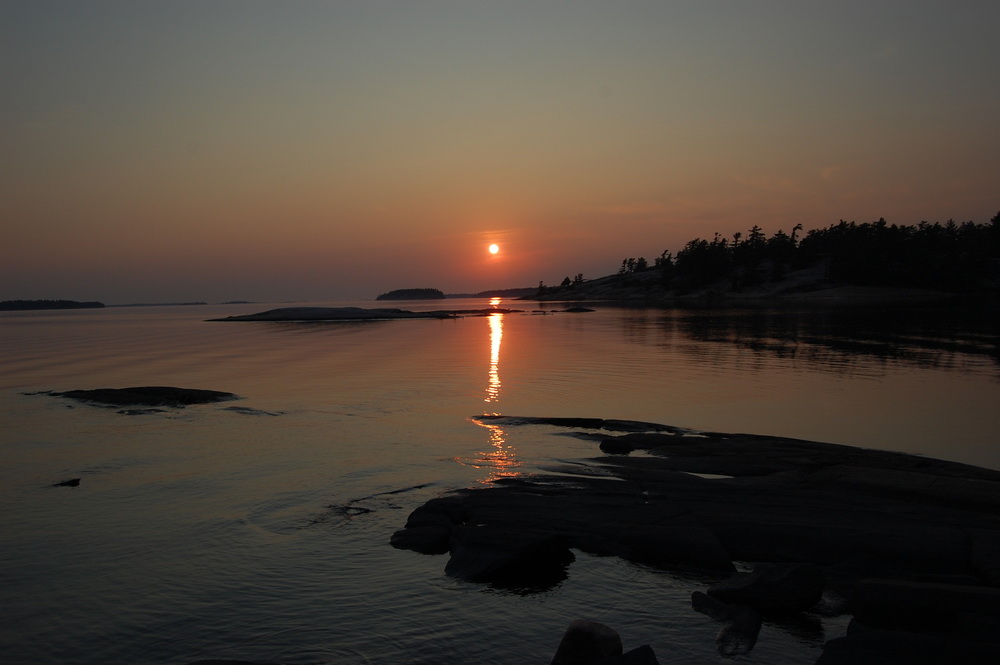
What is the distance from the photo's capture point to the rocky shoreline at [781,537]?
904 cm

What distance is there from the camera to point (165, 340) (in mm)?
77188

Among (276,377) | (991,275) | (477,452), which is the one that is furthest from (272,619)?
(991,275)

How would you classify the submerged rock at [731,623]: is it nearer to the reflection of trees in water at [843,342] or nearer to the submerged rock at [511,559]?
the submerged rock at [511,559]

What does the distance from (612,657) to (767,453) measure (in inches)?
462

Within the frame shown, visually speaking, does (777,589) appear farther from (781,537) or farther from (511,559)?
(511,559)

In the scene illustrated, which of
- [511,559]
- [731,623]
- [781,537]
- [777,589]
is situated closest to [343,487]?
[511,559]

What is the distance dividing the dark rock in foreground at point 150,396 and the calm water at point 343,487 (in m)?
1.39

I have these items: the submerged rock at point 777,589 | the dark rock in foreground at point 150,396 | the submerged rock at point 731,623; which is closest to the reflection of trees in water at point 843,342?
the dark rock in foreground at point 150,396

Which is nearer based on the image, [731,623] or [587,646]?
[587,646]

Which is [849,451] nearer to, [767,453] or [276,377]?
[767,453]

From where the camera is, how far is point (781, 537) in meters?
12.3

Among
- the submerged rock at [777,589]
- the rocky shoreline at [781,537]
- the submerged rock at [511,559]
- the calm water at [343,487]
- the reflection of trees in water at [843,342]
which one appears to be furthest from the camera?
the reflection of trees in water at [843,342]

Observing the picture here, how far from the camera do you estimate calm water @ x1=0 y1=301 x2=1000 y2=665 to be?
31.7 feet

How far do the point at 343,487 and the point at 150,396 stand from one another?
61.8 ft
